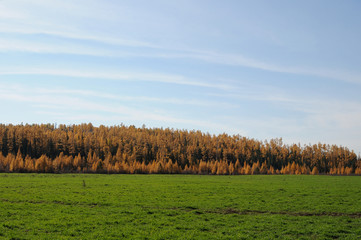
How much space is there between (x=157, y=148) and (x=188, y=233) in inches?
6451

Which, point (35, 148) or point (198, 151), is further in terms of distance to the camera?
point (198, 151)

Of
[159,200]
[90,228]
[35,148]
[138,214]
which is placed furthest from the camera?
[35,148]

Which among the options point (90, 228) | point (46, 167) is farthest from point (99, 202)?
point (46, 167)

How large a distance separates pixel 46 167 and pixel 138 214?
9415cm

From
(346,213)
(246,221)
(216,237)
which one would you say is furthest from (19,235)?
A: (346,213)

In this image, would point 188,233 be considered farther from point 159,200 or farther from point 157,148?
point 157,148

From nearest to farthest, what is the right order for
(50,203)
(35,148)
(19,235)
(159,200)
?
1. (19,235)
2. (50,203)
3. (159,200)
4. (35,148)

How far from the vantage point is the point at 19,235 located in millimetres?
23750

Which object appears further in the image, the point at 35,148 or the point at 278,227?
the point at 35,148

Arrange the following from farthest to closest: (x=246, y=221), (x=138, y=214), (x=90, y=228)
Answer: (x=138, y=214), (x=246, y=221), (x=90, y=228)

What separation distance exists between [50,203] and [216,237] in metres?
20.8

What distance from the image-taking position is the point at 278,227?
87.2 ft

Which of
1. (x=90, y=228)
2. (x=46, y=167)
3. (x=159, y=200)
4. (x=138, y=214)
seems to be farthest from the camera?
(x=46, y=167)

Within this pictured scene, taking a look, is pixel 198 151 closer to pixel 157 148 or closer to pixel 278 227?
pixel 157 148
